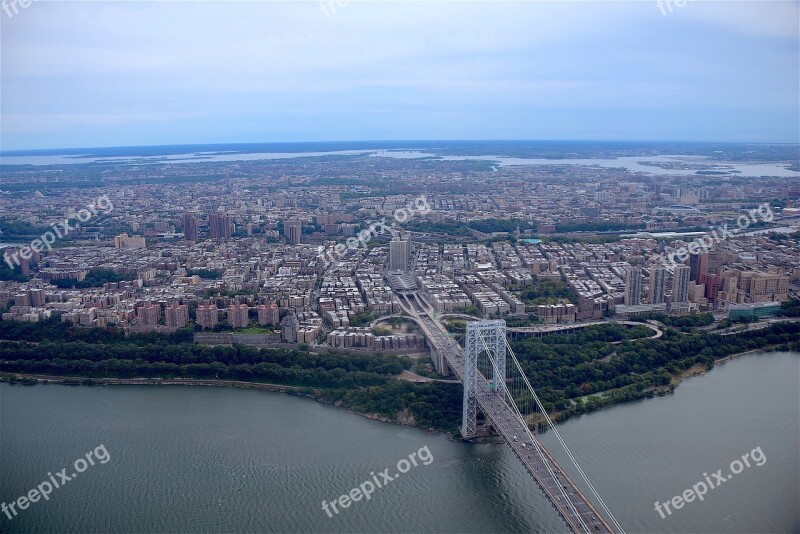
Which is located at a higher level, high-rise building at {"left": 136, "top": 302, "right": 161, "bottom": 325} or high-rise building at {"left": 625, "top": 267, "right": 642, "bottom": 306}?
high-rise building at {"left": 625, "top": 267, "right": 642, "bottom": 306}

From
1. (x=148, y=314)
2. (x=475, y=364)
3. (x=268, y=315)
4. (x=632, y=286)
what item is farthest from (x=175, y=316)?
(x=632, y=286)

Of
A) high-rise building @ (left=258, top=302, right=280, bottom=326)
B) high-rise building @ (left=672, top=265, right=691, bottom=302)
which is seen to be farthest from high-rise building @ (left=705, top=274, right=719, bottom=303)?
high-rise building @ (left=258, top=302, right=280, bottom=326)

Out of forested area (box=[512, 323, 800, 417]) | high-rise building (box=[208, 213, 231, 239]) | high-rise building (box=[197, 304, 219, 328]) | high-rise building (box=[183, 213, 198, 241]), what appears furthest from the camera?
high-rise building (box=[208, 213, 231, 239])

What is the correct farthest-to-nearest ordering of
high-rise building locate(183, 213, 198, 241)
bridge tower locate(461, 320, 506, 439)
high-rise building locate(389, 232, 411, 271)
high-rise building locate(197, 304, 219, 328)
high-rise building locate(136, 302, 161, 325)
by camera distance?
high-rise building locate(183, 213, 198, 241) → high-rise building locate(389, 232, 411, 271) → high-rise building locate(136, 302, 161, 325) → high-rise building locate(197, 304, 219, 328) → bridge tower locate(461, 320, 506, 439)

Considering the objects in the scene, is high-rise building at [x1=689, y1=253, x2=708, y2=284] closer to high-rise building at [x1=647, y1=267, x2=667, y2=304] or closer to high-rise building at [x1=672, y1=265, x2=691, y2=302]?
high-rise building at [x1=672, y1=265, x2=691, y2=302]

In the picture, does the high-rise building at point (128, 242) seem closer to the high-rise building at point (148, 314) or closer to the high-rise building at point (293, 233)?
the high-rise building at point (293, 233)

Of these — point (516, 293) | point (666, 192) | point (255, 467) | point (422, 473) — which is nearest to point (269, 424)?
point (255, 467)

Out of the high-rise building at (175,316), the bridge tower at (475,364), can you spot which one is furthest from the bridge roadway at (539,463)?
the high-rise building at (175,316)

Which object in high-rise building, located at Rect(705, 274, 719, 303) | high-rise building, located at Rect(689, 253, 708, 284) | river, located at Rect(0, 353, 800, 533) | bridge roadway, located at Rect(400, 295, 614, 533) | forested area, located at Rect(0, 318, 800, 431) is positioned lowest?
river, located at Rect(0, 353, 800, 533)
